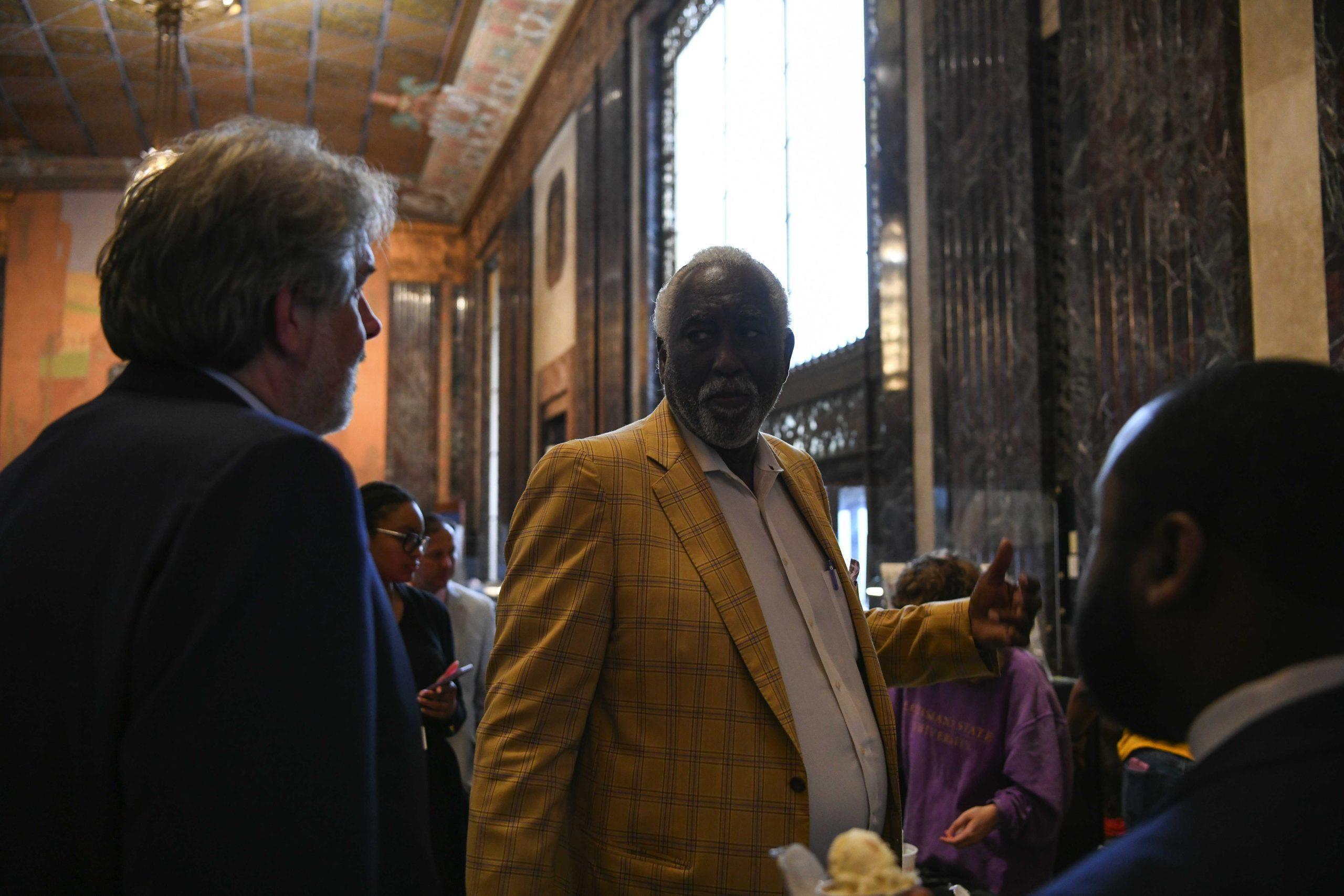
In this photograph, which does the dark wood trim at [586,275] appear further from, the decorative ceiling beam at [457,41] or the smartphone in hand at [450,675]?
the smartphone in hand at [450,675]

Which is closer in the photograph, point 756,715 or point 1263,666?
point 1263,666

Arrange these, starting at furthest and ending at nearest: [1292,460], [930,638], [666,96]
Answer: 1. [666,96]
2. [930,638]
3. [1292,460]

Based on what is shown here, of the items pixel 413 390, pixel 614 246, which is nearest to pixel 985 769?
pixel 614 246

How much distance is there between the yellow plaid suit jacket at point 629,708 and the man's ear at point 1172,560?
0.94 m

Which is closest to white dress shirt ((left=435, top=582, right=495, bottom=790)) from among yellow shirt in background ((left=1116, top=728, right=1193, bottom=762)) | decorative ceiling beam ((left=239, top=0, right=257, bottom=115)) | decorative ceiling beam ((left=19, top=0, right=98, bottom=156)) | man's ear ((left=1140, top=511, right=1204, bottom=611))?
yellow shirt in background ((left=1116, top=728, right=1193, bottom=762))

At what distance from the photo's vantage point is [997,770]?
3.19 metres

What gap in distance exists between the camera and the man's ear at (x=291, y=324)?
1.32 meters

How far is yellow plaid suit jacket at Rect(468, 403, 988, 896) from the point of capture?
1.86 m

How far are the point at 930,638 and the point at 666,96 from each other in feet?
28.7

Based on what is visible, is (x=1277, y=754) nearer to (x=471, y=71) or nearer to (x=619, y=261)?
(x=619, y=261)

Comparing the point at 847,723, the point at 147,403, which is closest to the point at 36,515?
the point at 147,403

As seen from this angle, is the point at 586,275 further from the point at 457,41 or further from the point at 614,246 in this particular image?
the point at 457,41

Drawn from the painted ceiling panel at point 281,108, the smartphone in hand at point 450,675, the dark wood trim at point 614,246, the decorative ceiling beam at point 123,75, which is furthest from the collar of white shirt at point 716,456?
the painted ceiling panel at point 281,108

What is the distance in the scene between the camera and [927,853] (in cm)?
320
